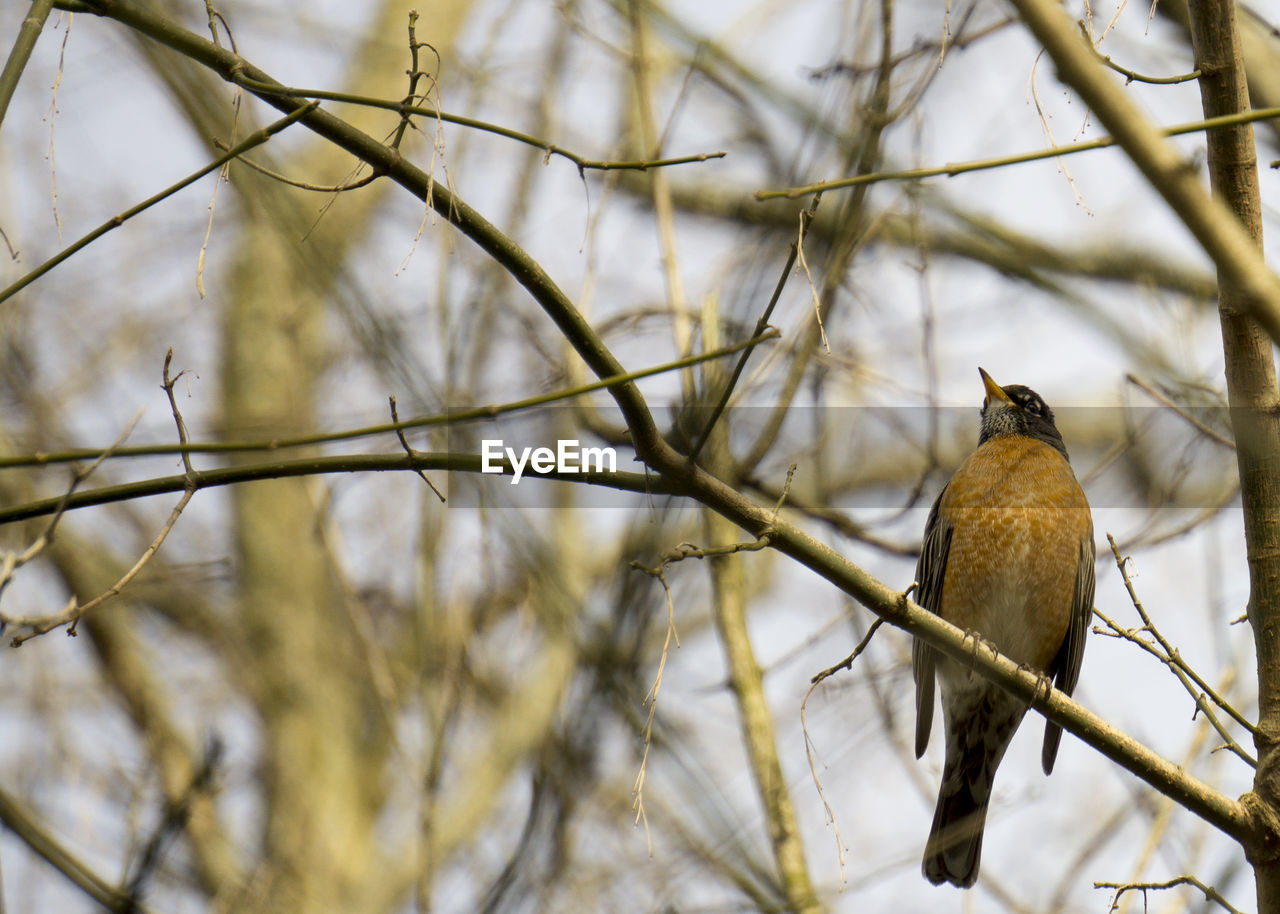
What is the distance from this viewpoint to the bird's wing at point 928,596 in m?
4.85

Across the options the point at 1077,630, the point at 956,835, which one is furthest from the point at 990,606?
the point at 956,835

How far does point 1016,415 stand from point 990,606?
130 centimetres

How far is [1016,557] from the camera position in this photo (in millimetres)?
4988

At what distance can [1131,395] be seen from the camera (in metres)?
4.75

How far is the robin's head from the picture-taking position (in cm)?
580

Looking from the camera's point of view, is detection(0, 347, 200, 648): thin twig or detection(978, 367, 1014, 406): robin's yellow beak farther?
detection(978, 367, 1014, 406): robin's yellow beak

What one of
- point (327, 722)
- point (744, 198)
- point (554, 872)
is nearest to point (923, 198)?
point (554, 872)

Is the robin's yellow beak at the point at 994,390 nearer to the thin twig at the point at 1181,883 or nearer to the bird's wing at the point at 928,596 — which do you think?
the bird's wing at the point at 928,596

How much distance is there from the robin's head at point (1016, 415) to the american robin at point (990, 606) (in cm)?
52

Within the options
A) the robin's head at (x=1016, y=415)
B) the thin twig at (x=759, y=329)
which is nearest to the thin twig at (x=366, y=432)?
the thin twig at (x=759, y=329)

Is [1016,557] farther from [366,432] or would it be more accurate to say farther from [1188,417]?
[366,432]

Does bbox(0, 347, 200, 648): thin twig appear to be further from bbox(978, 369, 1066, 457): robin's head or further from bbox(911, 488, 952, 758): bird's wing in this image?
bbox(978, 369, 1066, 457): robin's head

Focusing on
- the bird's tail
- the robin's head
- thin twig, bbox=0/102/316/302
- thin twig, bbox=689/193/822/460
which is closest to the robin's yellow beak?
the robin's head

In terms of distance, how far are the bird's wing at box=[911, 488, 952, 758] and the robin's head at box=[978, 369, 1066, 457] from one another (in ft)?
2.28
